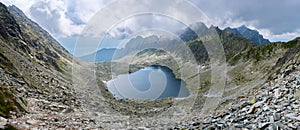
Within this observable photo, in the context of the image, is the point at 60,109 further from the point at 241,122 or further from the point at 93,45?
the point at 241,122

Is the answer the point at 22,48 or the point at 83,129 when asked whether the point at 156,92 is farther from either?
the point at 83,129

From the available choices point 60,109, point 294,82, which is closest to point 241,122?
point 294,82

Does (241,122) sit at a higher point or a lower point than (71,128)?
lower

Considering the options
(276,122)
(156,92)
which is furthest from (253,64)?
(276,122)

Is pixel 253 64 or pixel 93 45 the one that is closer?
pixel 93 45

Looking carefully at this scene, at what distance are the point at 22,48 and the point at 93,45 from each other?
411 feet

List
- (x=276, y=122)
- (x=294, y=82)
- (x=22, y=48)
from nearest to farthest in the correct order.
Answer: (x=276, y=122)
(x=294, y=82)
(x=22, y=48)

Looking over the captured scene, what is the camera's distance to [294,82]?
2842cm

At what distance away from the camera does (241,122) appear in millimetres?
23625

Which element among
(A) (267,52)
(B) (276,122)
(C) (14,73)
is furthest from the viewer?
(A) (267,52)

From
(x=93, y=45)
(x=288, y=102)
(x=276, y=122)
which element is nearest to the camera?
(x=276, y=122)

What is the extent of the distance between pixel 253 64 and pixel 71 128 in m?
166

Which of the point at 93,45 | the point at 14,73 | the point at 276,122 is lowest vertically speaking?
the point at 276,122

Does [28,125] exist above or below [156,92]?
below
